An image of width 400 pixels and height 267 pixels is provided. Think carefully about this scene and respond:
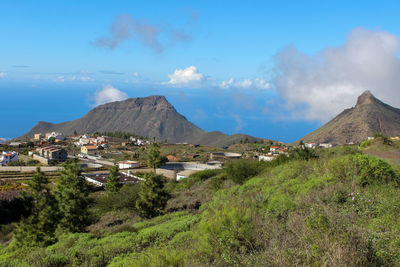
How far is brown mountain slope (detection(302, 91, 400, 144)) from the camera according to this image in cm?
7225

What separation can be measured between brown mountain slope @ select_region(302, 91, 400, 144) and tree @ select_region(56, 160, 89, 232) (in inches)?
2505

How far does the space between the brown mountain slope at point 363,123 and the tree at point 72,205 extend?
6363 centimetres

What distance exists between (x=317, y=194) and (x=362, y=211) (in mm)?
1440

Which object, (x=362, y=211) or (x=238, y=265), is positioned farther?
(x=362, y=211)

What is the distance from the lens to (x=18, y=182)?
37531mm

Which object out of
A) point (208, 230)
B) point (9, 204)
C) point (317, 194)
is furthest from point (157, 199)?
point (9, 204)

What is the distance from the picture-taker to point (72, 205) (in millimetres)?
16703

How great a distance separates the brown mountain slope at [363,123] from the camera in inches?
2844

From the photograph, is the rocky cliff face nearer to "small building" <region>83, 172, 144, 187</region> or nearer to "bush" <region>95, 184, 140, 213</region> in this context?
"small building" <region>83, 172, 144, 187</region>

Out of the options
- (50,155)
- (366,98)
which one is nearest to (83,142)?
(50,155)

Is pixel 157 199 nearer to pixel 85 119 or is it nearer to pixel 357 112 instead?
pixel 357 112

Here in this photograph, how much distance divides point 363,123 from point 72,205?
75697 mm

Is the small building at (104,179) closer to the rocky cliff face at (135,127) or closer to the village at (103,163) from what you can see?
the village at (103,163)

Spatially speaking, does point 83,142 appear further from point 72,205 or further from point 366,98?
point 366,98
